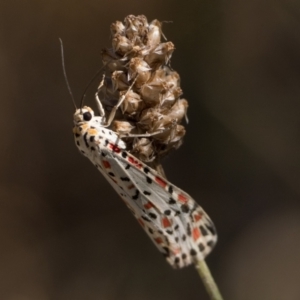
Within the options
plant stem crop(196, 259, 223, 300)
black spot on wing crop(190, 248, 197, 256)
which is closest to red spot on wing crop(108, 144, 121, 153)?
black spot on wing crop(190, 248, 197, 256)

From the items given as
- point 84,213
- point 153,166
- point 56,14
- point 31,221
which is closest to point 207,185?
point 84,213

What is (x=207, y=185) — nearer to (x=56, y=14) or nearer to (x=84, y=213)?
(x=84, y=213)

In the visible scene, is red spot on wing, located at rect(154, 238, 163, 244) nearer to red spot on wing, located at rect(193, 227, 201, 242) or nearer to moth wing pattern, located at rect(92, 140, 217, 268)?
moth wing pattern, located at rect(92, 140, 217, 268)

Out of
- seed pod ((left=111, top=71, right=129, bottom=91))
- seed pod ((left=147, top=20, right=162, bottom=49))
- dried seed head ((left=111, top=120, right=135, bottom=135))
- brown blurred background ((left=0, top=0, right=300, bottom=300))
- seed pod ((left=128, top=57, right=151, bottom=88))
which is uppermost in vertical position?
seed pod ((left=147, top=20, right=162, bottom=49))

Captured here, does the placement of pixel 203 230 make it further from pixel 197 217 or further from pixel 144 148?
pixel 144 148

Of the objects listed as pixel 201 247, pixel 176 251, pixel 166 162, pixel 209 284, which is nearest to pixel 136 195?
pixel 176 251

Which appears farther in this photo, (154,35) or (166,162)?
(166,162)
